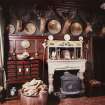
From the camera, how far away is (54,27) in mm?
5734

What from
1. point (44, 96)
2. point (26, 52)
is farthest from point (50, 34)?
point (44, 96)

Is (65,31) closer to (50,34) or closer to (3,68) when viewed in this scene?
(50,34)

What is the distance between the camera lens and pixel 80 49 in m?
5.73

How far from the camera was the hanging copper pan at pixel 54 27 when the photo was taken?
571 centimetres

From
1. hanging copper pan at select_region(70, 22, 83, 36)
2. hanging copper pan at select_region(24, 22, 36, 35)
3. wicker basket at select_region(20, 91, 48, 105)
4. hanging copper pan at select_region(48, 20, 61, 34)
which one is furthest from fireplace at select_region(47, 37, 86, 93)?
wicker basket at select_region(20, 91, 48, 105)

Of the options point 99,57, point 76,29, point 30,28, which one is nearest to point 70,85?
point 99,57

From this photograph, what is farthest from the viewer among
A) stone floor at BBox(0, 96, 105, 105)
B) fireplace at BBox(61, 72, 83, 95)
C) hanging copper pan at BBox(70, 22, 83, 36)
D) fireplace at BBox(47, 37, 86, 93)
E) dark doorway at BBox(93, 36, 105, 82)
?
dark doorway at BBox(93, 36, 105, 82)

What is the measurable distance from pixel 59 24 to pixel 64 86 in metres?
1.79

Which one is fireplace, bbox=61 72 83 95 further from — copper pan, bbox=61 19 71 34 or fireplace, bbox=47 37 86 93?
copper pan, bbox=61 19 71 34

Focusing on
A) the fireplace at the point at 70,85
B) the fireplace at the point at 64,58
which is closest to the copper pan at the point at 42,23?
the fireplace at the point at 64,58

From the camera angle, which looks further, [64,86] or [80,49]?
[80,49]

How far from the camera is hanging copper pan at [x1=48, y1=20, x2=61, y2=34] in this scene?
5.71 meters

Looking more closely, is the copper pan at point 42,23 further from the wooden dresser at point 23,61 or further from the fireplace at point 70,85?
the fireplace at point 70,85

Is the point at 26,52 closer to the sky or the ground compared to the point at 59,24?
closer to the ground
